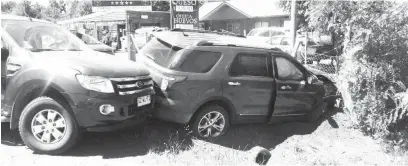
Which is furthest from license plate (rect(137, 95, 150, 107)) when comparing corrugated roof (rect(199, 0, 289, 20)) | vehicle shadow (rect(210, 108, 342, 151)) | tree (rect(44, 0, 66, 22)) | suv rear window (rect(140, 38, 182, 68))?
tree (rect(44, 0, 66, 22))

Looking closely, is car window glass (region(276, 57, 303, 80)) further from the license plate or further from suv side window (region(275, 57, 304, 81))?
the license plate

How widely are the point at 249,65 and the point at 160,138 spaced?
6.16 ft

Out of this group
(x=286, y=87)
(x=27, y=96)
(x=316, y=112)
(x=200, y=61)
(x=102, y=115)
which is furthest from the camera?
(x=316, y=112)

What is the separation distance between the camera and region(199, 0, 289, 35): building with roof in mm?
27469

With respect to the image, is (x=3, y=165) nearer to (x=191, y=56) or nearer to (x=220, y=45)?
(x=191, y=56)

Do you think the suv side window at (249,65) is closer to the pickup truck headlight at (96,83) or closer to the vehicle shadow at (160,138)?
the vehicle shadow at (160,138)

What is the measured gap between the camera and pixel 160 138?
5164 millimetres

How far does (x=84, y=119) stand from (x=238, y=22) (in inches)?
1125

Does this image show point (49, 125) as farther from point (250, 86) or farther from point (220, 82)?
point (250, 86)

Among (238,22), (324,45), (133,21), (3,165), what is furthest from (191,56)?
(238,22)

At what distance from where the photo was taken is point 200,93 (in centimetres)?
488

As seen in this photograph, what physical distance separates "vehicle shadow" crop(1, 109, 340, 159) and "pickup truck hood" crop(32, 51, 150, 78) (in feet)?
3.62

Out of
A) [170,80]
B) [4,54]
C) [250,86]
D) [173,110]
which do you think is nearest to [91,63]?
[170,80]

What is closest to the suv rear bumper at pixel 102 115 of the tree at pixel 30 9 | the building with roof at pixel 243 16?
the building with roof at pixel 243 16
